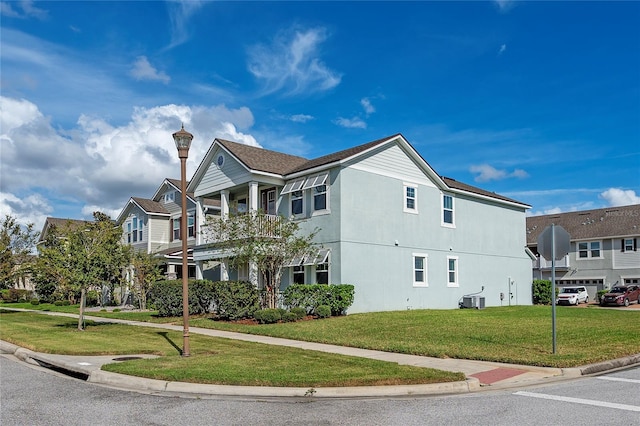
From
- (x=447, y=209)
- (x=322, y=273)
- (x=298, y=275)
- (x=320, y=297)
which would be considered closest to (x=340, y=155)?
(x=322, y=273)

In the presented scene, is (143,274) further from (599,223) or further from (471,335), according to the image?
(599,223)

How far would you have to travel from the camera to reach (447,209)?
30.2 m

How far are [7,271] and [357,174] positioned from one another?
57.1ft

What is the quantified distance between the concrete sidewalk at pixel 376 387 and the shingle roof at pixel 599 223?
34.7 metres

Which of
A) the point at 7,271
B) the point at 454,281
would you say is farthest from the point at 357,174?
the point at 7,271

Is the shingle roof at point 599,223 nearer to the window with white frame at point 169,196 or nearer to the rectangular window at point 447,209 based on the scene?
the rectangular window at point 447,209

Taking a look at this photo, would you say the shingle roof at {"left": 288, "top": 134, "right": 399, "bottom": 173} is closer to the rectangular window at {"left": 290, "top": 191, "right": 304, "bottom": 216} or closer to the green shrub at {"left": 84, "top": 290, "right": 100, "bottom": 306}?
the rectangular window at {"left": 290, "top": 191, "right": 304, "bottom": 216}

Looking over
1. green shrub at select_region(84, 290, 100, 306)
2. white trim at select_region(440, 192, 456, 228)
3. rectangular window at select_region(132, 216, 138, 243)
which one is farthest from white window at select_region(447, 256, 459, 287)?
green shrub at select_region(84, 290, 100, 306)

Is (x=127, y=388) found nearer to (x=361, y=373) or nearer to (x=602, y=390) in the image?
(x=361, y=373)

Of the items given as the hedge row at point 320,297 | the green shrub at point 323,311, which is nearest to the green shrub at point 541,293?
the hedge row at point 320,297

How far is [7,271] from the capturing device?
2773 centimetres

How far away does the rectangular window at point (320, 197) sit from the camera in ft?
83.5

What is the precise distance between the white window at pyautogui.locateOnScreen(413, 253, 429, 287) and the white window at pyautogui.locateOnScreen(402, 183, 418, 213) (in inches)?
87.4

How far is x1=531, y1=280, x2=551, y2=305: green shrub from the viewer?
36344mm
